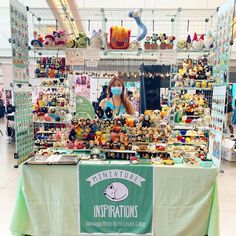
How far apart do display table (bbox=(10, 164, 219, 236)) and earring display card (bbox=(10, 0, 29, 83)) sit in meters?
0.82

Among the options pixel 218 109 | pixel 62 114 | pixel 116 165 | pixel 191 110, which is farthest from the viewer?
pixel 62 114

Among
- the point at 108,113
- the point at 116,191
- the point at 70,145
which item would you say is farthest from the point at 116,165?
the point at 108,113

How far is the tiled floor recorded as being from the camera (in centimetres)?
269

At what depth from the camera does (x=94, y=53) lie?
249 cm

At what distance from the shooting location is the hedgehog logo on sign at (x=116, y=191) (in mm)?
2139

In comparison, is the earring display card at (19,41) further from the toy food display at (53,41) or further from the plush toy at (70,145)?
the plush toy at (70,145)

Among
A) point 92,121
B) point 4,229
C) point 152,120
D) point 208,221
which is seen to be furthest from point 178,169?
point 4,229

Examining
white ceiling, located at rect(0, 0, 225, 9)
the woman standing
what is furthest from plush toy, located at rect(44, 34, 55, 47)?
white ceiling, located at rect(0, 0, 225, 9)

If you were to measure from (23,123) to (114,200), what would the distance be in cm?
107

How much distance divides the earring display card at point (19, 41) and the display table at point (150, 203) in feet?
2.70

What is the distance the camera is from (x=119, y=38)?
2438mm

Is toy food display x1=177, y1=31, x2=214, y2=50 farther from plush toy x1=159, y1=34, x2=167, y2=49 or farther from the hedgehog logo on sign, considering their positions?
the hedgehog logo on sign

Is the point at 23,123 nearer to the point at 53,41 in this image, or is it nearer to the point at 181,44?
the point at 53,41

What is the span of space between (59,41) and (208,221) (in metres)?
2.20
